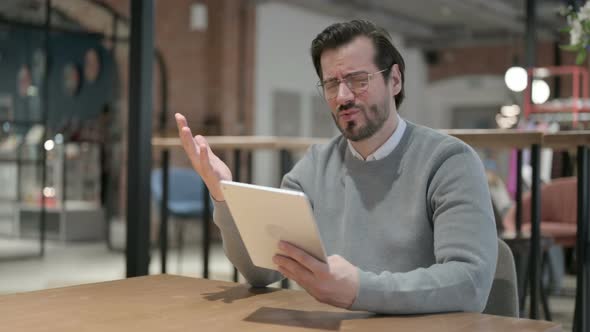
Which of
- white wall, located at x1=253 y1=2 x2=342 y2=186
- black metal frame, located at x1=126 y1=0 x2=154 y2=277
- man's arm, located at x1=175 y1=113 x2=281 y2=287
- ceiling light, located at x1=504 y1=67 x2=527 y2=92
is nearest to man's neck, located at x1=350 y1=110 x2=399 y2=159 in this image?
man's arm, located at x1=175 y1=113 x2=281 y2=287

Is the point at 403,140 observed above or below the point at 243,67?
below

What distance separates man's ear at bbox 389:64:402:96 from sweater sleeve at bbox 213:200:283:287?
461mm

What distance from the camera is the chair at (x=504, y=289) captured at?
62.4 inches

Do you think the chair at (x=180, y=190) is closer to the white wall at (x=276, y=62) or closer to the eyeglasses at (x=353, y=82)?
the white wall at (x=276, y=62)

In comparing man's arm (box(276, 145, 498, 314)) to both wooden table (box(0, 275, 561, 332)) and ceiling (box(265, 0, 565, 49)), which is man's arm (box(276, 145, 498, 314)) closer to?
wooden table (box(0, 275, 561, 332))

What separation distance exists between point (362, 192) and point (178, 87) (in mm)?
8660

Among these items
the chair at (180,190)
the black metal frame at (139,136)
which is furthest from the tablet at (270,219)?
the chair at (180,190)

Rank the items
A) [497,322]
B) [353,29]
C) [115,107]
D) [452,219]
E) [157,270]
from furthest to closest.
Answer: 1. [115,107]
2. [157,270]
3. [353,29]
4. [452,219]
5. [497,322]

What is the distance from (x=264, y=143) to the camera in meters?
3.66

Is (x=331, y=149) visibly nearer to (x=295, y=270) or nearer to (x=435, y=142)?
(x=435, y=142)

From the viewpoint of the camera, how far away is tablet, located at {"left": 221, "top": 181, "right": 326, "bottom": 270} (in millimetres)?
1154

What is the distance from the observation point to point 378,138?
165cm

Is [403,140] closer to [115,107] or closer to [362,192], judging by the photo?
[362,192]

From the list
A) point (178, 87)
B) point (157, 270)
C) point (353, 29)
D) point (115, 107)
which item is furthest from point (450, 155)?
point (178, 87)
